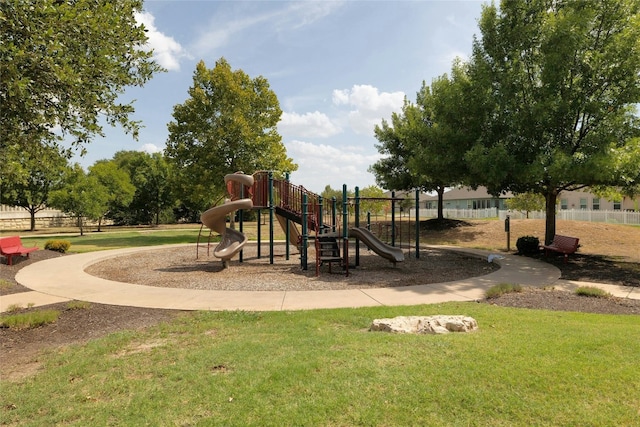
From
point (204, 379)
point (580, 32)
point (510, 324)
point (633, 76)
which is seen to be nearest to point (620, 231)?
point (633, 76)

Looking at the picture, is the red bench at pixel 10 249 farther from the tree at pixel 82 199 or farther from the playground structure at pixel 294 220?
the tree at pixel 82 199

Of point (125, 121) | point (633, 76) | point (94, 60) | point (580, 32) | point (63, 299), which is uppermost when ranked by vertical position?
point (580, 32)

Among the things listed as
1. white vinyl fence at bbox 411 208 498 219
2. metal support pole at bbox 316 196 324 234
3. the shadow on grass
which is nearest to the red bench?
metal support pole at bbox 316 196 324 234

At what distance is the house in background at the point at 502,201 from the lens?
37594mm

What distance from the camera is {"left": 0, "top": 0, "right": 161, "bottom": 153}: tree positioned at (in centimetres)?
540

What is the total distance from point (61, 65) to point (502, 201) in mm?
54647

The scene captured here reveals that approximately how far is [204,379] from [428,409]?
2.26 metres

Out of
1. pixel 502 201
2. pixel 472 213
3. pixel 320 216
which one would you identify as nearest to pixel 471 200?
pixel 502 201

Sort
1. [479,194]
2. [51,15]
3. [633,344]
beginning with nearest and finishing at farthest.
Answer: [633,344]
[51,15]
[479,194]

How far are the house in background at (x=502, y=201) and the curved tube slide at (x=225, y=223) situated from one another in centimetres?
1415

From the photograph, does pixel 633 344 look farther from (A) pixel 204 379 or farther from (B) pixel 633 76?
(B) pixel 633 76

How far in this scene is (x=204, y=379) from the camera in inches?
161

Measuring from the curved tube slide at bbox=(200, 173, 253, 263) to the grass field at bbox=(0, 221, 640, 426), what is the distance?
6794mm

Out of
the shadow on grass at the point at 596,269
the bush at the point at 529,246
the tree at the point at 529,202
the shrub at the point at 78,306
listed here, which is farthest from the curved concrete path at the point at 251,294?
the tree at the point at 529,202
